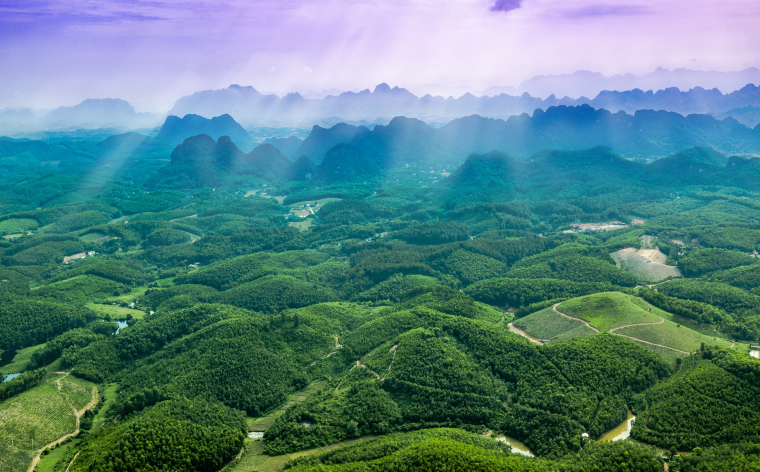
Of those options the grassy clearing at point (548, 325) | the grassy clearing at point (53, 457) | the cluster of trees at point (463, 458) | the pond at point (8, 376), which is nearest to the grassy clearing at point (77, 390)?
the grassy clearing at point (53, 457)

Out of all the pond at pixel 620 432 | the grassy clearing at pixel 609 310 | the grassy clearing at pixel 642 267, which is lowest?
the grassy clearing at pixel 642 267

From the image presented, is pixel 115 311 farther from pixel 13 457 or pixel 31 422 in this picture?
pixel 13 457

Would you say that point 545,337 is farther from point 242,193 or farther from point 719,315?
point 242,193

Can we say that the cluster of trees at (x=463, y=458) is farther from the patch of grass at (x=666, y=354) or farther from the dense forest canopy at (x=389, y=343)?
the patch of grass at (x=666, y=354)

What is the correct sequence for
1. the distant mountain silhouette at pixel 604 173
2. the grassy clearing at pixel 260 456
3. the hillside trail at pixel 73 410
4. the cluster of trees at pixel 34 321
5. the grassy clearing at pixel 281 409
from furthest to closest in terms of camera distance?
the distant mountain silhouette at pixel 604 173 < the cluster of trees at pixel 34 321 < the grassy clearing at pixel 281 409 < the hillside trail at pixel 73 410 < the grassy clearing at pixel 260 456

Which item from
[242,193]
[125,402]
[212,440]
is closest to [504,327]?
[212,440]

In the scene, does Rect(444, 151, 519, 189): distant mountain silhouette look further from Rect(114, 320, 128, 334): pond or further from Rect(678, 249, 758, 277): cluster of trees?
Rect(114, 320, 128, 334): pond

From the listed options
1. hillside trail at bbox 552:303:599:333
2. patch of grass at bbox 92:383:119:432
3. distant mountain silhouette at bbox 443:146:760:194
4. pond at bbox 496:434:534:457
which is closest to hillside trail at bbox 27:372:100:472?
patch of grass at bbox 92:383:119:432
